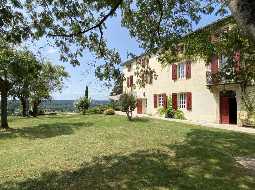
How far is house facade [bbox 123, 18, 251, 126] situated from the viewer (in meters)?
27.0

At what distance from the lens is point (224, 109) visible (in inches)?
1084

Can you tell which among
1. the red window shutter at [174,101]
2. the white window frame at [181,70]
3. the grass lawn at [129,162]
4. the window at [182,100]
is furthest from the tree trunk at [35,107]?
the grass lawn at [129,162]

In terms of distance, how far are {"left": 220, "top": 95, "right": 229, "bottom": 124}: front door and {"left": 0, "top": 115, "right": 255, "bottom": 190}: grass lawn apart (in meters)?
Answer: 8.64

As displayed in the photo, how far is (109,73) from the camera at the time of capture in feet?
45.9

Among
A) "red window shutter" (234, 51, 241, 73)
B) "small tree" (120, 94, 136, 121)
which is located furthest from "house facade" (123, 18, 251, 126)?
"red window shutter" (234, 51, 241, 73)

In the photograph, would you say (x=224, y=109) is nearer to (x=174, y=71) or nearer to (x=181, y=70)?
(x=181, y=70)

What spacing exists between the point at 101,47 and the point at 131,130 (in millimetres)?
7517

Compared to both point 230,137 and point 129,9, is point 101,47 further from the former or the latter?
point 230,137

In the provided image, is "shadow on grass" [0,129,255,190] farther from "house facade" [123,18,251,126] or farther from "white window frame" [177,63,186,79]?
"white window frame" [177,63,186,79]

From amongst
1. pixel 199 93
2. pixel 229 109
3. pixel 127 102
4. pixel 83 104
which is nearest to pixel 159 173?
pixel 127 102

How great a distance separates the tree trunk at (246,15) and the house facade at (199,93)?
17.8 meters

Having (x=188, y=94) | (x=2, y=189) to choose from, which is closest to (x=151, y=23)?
(x=2, y=189)

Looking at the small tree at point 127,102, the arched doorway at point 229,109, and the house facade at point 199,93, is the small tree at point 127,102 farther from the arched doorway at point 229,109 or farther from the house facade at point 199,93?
the arched doorway at point 229,109

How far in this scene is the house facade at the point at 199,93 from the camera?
88.6ft
